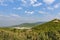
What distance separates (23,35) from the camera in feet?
223

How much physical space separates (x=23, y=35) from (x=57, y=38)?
13262mm

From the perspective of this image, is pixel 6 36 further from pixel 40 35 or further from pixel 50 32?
pixel 50 32

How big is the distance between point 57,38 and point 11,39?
59.2 ft

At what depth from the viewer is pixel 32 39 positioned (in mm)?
67688

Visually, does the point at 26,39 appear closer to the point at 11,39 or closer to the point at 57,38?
the point at 11,39

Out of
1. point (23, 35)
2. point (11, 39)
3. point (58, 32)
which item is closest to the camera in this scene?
point (11, 39)

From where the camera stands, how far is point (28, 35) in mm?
68812

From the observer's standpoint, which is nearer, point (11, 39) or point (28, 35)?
point (11, 39)

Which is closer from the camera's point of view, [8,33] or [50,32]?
[8,33]

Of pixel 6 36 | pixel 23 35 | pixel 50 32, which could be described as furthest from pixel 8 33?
pixel 50 32

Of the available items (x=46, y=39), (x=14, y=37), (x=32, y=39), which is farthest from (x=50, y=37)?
(x=14, y=37)

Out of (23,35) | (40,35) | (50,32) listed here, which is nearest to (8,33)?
(23,35)

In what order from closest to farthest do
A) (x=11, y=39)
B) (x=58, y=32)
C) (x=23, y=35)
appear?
(x=11, y=39) < (x=23, y=35) < (x=58, y=32)

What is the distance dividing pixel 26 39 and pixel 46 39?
8.19 meters
